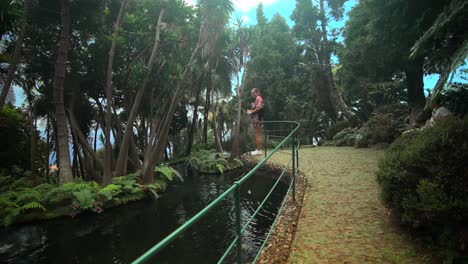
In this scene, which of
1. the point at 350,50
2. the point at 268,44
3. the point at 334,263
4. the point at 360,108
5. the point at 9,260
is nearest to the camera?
the point at 334,263

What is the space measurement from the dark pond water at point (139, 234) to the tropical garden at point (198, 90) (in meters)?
0.55

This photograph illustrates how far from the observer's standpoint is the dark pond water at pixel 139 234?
4.30 meters

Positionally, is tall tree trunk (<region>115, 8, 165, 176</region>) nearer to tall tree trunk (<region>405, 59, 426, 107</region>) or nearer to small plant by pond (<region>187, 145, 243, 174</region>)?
small plant by pond (<region>187, 145, 243, 174</region>)

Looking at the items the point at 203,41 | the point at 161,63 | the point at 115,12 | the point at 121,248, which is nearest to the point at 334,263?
the point at 121,248

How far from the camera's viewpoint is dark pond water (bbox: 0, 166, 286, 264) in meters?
4.30

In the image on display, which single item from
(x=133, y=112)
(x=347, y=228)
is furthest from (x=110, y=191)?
(x=347, y=228)

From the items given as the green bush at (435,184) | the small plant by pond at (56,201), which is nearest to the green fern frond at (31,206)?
the small plant by pond at (56,201)

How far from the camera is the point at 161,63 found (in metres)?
9.79

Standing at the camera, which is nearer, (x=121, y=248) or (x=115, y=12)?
(x=121, y=248)

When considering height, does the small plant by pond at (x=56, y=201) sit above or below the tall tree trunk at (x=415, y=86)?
below

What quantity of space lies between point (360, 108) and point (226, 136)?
821cm

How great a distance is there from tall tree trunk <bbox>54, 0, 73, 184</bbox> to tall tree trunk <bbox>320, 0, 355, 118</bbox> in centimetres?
1195

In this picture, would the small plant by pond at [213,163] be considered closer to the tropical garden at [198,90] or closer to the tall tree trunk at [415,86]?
the tropical garden at [198,90]

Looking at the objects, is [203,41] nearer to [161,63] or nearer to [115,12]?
[161,63]
